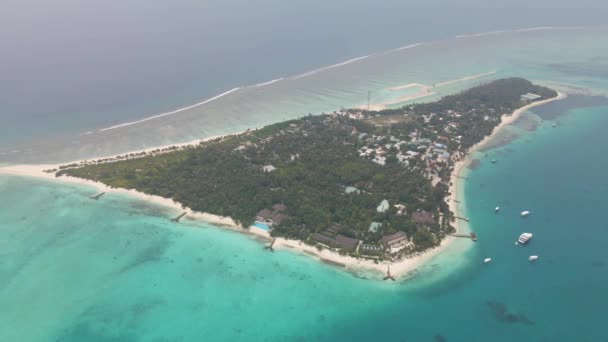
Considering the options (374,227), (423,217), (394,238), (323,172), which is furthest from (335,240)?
(323,172)

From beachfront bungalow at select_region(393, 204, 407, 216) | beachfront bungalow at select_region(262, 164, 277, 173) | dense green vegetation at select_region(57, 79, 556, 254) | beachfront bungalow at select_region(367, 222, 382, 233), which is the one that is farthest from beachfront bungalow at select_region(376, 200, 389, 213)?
beachfront bungalow at select_region(262, 164, 277, 173)

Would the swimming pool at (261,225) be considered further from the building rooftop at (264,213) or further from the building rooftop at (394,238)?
the building rooftop at (394,238)

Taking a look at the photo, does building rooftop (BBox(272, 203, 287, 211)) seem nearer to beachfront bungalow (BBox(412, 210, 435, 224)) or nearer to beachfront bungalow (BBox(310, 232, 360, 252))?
beachfront bungalow (BBox(310, 232, 360, 252))

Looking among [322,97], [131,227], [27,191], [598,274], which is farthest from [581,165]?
[27,191]

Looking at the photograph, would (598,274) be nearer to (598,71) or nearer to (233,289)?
(233,289)

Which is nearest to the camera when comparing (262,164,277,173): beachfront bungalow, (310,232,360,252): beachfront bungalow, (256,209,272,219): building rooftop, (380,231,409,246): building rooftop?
(310,232,360,252): beachfront bungalow

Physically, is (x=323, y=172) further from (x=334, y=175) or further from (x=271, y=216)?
(x=271, y=216)
